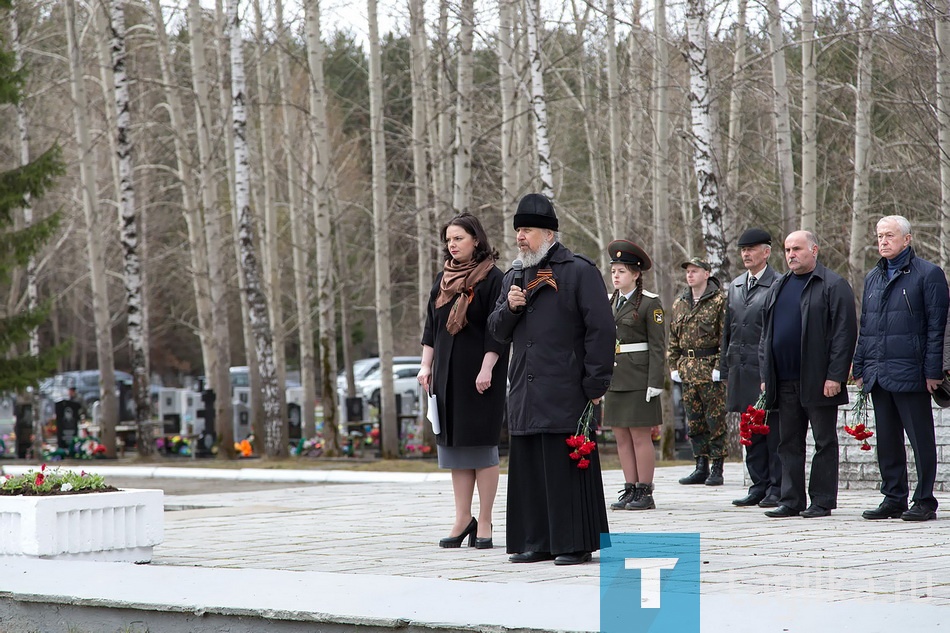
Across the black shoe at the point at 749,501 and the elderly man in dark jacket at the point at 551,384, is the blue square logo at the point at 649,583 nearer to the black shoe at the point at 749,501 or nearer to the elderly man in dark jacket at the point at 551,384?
the elderly man in dark jacket at the point at 551,384

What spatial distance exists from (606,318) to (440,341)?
1236 mm

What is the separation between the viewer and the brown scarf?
756cm

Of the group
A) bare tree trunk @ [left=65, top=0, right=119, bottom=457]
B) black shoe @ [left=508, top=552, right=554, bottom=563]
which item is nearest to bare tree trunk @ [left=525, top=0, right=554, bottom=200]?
bare tree trunk @ [left=65, top=0, right=119, bottom=457]

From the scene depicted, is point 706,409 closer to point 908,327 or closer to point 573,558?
point 908,327

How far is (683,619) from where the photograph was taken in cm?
481

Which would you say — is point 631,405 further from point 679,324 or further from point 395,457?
point 395,457

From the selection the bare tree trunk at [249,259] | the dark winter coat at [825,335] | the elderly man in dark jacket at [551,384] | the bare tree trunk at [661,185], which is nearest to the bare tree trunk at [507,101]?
the bare tree trunk at [661,185]

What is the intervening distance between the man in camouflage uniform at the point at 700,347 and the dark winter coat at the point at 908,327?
8.44ft

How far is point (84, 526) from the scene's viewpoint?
7.52m

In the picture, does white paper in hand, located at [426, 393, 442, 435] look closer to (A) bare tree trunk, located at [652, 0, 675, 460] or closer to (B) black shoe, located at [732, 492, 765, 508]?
(B) black shoe, located at [732, 492, 765, 508]

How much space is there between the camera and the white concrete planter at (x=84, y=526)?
7359 mm

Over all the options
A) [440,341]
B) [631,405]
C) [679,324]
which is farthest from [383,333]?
[440,341]

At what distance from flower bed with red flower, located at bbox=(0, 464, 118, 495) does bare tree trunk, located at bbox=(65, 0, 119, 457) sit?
55.4 ft

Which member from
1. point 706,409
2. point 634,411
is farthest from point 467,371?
point 706,409
